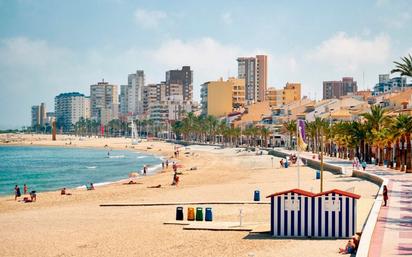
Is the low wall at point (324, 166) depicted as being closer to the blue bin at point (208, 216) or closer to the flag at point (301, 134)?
the flag at point (301, 134)

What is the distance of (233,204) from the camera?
34.3 m

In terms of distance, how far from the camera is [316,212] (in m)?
21.8

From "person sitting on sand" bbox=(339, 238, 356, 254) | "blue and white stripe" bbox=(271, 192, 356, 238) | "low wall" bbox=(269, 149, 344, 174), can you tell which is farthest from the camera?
"low wall" bbox=(269, 149, 344, 174)

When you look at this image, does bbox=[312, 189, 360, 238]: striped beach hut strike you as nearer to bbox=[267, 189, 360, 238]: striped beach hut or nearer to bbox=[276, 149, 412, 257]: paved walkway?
bbox=[267, 189, 360, 238]: striped beach hut

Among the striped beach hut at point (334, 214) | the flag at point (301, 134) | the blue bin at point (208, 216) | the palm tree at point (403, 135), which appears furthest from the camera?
the palm tree at point (403, 135)

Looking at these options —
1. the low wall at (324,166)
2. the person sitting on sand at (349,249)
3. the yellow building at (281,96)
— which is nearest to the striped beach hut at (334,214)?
the person sitting on sand at (349,249)

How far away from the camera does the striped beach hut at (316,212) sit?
21562 mm

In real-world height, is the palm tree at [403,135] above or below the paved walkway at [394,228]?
above

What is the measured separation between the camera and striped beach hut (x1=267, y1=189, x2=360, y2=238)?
70.7 feet

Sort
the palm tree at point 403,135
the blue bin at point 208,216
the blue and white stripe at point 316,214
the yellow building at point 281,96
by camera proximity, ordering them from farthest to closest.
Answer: the yellow building at point 281,96, the palm tree at point 403,135, the blue bin at point 208,216, the blue and white stripe at point 316,214

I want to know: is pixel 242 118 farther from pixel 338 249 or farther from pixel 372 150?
pixel 338 249

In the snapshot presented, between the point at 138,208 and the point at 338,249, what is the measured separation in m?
16.9

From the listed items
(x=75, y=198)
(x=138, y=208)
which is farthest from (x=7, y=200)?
(x=138, y=208)

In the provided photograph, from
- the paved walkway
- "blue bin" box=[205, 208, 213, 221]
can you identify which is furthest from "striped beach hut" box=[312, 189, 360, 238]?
"blue bin" box=[205, 208, 213, 221]
